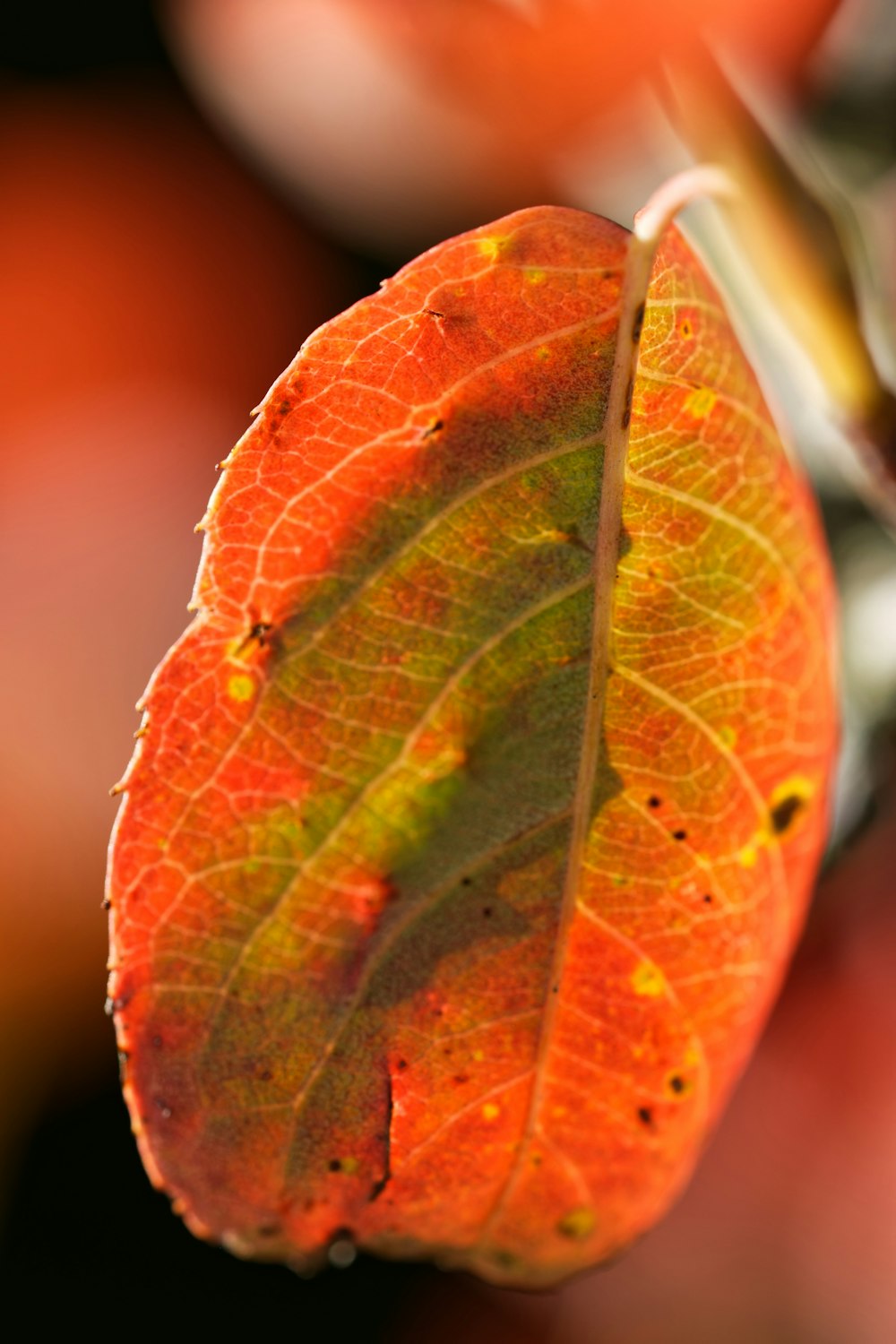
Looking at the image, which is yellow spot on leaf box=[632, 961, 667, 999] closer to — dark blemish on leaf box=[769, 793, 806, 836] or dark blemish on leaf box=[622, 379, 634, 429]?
dark blemish on leaf box=[769, 793, 806, 836]

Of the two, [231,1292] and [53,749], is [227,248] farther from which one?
[231,1292]

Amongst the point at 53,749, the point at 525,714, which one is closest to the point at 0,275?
the point at 53,749

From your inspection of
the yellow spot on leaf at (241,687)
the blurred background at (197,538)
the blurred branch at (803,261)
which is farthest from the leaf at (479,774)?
the blurred background at (197,538)

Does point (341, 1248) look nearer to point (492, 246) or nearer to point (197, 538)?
point (492, 246)

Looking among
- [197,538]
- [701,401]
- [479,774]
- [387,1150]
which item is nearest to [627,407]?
[701,401]

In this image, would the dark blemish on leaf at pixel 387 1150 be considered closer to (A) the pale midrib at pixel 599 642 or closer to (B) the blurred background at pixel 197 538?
(A) the pale midrib at pixel 599 642

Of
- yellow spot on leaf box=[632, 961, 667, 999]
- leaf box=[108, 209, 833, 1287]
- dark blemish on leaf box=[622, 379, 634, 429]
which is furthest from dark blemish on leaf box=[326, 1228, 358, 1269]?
dark blemish on leaf box=[622, 379, 634, 429]
